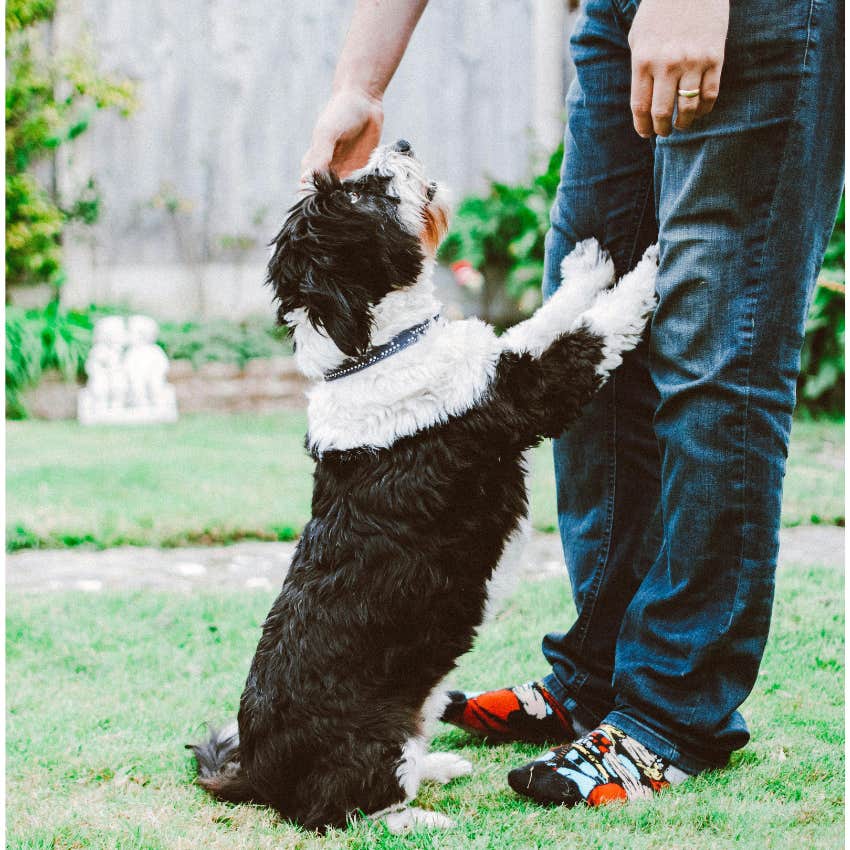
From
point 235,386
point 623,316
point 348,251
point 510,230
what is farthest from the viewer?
point 510,230

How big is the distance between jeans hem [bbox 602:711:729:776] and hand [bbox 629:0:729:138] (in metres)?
1.22

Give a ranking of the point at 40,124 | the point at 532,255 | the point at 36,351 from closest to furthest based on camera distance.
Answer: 1. the point at 36,351
2. the point at 40,124
3. the point at 532,255

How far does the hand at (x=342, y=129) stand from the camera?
2371 millimetres

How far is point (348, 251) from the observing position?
7.25 feet

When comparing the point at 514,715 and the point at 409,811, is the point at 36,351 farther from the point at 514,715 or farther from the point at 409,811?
the point at 409,811

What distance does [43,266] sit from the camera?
25.5 ft

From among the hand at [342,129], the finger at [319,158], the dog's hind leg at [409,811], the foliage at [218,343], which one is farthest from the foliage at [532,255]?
the dog's hind leg at [409,811]

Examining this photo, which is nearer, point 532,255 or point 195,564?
point 195,564

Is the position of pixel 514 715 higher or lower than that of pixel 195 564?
higher

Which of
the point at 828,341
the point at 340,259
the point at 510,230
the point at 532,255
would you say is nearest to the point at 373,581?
the point at 340,259

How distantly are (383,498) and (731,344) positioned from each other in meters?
0.76

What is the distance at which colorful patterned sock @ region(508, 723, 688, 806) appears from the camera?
6.50 ft

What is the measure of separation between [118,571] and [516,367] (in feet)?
7.86

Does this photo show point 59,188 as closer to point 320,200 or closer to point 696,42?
point 320,200
